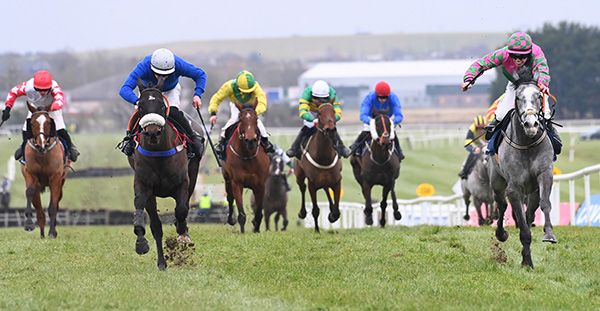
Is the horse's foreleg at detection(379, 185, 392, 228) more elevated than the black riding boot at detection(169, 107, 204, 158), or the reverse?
the black riding boot at detection(169, 107, 204, 158)

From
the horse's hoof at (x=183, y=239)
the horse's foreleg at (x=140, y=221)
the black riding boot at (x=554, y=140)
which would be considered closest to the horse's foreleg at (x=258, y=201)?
the horse's hoof at (x=183, y=239)

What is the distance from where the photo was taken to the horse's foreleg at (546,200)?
41.1 ft

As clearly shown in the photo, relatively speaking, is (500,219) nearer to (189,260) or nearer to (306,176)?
(189,260)

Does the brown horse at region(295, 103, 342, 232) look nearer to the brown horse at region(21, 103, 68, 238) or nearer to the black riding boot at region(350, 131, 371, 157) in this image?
the black riding boot at region(350, 131, 371, 157)

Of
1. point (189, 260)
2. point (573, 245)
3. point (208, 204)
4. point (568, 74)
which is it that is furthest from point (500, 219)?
point (568, 74)

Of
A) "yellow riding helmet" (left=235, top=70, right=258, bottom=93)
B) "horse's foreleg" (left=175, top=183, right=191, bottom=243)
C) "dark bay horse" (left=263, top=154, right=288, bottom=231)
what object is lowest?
"dark bay horse" (left=263, top=154, right=288, bottom=231)

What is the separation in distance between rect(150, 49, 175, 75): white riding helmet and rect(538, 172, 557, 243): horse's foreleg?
376 centimetres

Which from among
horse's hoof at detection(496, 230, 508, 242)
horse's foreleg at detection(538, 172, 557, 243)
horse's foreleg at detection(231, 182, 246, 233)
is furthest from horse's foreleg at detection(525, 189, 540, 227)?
horse's foreleg at detection(231, 182, 246, 233)

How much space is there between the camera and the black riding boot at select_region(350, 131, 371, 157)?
1995 centimetres

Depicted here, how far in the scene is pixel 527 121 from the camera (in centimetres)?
1215

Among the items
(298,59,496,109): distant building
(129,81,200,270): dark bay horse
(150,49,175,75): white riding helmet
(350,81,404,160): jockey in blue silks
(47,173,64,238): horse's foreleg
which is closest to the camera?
(129,81,200,270): dark bay horse

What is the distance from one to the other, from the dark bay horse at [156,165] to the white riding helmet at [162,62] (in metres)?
0.59

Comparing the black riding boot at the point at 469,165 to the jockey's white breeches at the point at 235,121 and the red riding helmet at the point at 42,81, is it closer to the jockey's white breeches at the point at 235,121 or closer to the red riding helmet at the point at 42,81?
the jockey's white breeches at the point at 235,121

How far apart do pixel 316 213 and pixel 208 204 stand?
1581cm
